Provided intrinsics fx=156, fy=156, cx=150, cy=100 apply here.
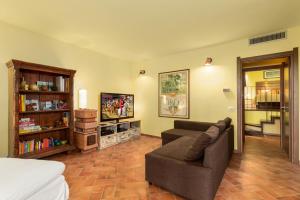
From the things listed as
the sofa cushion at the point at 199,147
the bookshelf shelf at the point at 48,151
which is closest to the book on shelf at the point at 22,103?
the bookshelf shelf at the point at 48,151

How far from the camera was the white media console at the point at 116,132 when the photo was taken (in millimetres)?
3881

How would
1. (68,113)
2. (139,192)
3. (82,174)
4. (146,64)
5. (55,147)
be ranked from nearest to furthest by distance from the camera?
(139,192) < (82,174) < (55,147) < (68,113) < (146,64)

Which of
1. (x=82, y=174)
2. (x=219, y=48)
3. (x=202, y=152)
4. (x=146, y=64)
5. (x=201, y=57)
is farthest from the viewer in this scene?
(x=146, y=64)

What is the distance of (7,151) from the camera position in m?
2.86

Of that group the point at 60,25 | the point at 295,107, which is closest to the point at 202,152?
the point at 295,107

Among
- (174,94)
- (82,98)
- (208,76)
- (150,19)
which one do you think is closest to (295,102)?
(208,76)

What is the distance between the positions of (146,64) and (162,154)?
12.1 feet

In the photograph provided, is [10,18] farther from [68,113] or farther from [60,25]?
[68,113]

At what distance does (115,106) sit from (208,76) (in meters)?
2.66

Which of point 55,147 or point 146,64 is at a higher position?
point 146,64

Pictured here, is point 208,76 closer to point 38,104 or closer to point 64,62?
point 64,62

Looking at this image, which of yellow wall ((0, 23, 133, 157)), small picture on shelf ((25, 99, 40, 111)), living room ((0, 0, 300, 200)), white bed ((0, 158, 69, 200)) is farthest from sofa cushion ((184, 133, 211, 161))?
yellow wall ((0, 23, 133, 157))

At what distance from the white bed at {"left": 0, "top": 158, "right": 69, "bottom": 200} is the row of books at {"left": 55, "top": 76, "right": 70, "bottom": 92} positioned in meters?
2.08

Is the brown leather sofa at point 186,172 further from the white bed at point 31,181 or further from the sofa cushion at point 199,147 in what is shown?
the white bed at point 31,181
